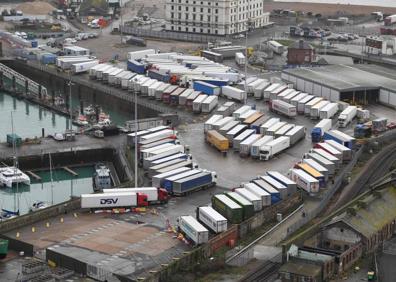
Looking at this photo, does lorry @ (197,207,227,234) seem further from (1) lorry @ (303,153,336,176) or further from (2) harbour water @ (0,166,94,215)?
(2) harbour water @ (0,166,94,215)

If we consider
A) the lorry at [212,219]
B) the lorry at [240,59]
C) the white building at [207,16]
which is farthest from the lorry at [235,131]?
the white building at [207,16]

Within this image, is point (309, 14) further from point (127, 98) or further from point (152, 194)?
point (152, 194)

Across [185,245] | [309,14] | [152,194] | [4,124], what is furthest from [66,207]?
[309,14]

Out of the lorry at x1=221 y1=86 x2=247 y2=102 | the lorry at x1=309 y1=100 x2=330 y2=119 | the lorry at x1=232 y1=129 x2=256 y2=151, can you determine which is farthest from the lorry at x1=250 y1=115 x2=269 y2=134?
the lorry at x1=221 y1=86 x2=247 y2=102

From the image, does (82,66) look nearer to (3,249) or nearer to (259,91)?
(259,91)

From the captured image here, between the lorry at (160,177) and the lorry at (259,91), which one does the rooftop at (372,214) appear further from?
the lorry at (259,91)
